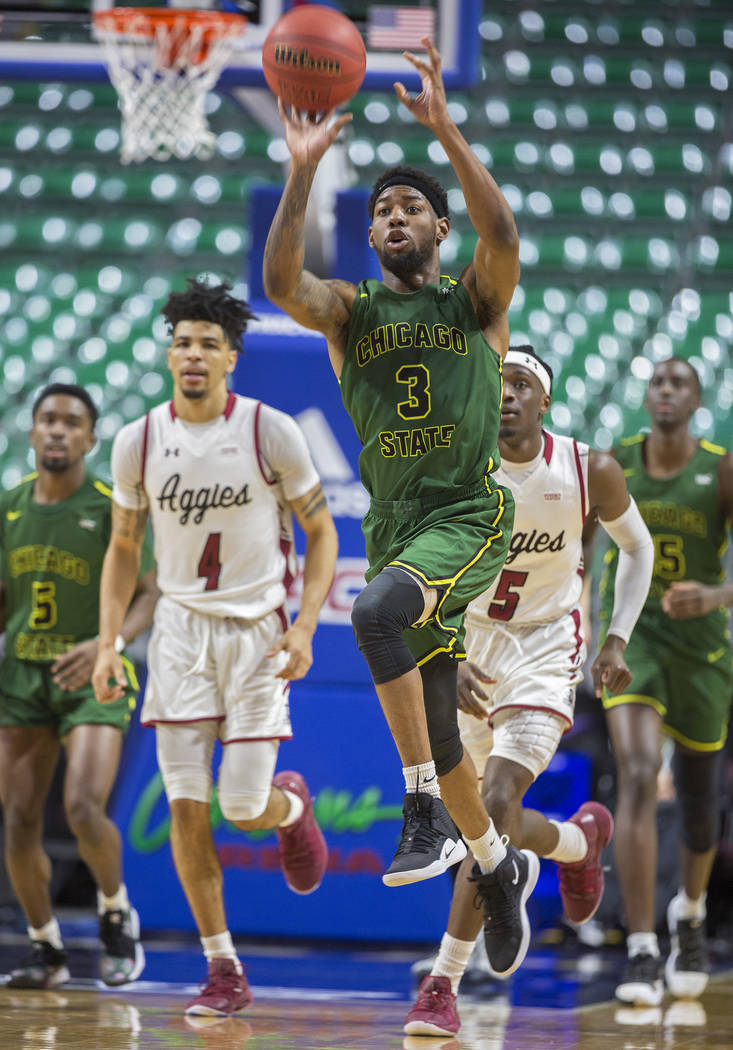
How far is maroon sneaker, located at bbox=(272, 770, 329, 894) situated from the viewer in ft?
18.2

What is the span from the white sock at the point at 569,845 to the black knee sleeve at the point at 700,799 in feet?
3.98

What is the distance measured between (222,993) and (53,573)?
202 centimetres

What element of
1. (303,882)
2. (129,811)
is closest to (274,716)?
(303,882)

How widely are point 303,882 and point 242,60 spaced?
4.47 meters

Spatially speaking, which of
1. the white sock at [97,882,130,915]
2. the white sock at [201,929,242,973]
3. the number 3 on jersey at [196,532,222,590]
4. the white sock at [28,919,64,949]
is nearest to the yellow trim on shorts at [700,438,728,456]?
the number 3 on jersey at [196,532,222,590]

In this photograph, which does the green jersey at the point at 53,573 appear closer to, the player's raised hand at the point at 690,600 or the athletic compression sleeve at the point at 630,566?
the athletic compression sleeve at the point at 630,566

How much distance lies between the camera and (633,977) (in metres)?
5.51

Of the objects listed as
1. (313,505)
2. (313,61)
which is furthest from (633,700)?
(313,61)

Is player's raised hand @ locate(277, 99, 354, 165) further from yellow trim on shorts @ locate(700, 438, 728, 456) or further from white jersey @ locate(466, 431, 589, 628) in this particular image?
yellow trim on shorts @ locate(700, 438, 728, 456)

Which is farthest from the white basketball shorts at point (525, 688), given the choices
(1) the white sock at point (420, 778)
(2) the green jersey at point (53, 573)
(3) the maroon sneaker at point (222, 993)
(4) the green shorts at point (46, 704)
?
(2) the green jersey at point (53, 573)

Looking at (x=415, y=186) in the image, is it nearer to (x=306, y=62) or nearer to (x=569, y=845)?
(x=306, y=62)

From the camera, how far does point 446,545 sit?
394 cm

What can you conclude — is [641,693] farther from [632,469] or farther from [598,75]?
[598,75]

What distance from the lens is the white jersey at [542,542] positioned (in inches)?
195
